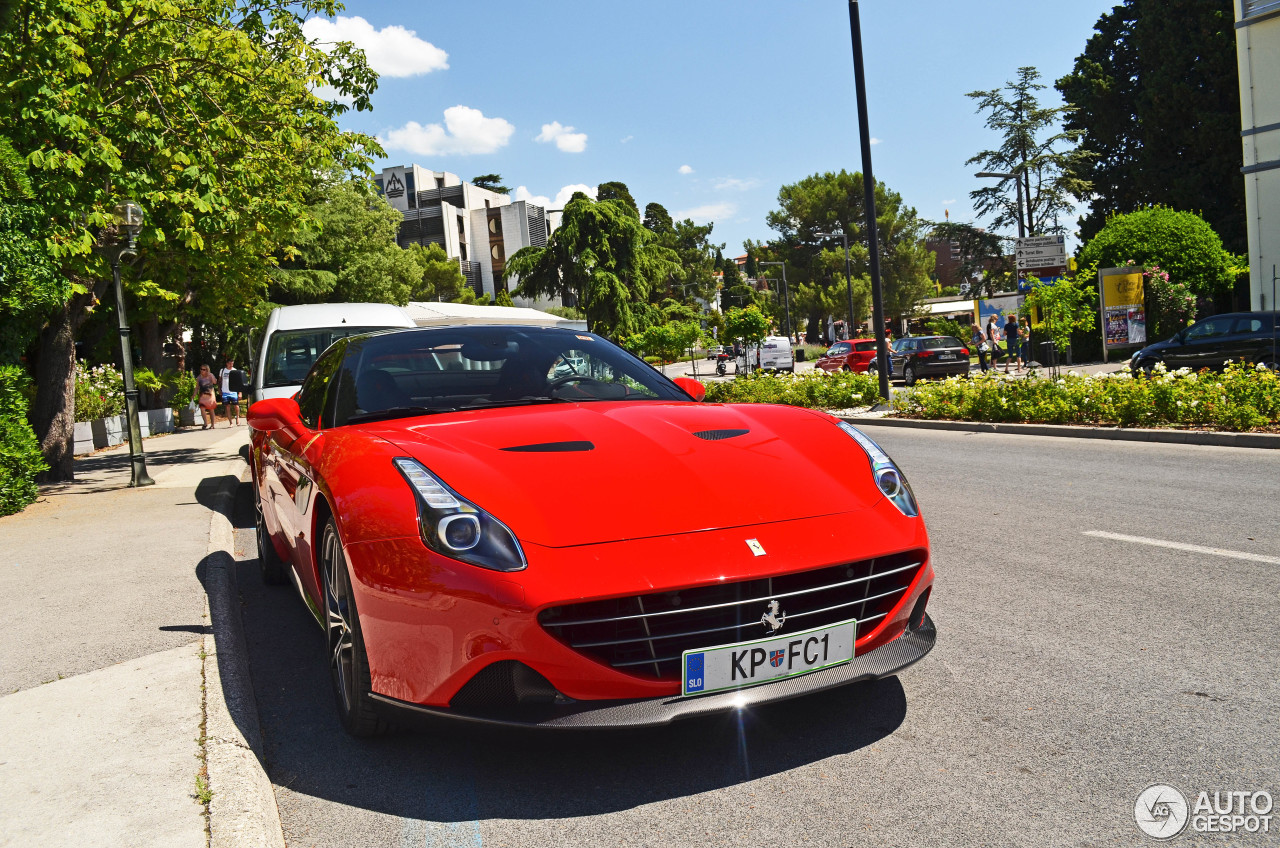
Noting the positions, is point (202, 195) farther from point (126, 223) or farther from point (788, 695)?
point (788, 695)

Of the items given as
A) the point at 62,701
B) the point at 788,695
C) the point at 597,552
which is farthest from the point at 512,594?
the point at 62,701

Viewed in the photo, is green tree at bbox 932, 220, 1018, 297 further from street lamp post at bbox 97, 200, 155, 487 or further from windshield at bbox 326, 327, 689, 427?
windshield at bbox 326, 327, 689, 427

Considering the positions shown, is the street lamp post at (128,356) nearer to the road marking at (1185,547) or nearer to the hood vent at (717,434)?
the hood vent at (717,434)

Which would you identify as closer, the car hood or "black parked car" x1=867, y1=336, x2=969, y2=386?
the car hood

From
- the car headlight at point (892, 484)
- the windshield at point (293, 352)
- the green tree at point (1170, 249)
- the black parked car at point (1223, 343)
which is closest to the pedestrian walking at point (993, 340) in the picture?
the green tree at point (1170, 249)

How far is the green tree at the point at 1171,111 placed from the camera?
37875mm

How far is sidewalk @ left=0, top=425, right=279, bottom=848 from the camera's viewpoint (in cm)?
279

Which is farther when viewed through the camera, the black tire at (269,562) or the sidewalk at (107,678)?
the black tire at (269,562)

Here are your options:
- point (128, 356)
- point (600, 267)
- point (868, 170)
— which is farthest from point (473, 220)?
point (128, 356)

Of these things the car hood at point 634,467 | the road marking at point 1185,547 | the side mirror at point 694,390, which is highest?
the side mirror at point 694,390

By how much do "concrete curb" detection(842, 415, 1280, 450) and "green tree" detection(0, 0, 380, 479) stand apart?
10568 millimetres

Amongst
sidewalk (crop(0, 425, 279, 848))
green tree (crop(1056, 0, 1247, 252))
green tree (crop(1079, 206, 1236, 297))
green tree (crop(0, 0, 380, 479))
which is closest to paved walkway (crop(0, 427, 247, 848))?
sidewalk (crop(0, 425, 279, 848))

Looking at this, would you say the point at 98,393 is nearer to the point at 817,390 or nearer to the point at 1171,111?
the point at 817,390

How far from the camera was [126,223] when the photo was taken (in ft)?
36.0
